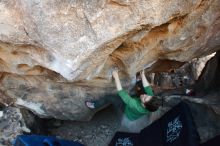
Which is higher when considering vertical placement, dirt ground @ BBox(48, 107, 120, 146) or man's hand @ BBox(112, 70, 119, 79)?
man's hand @ BBox(112, 70, 119, 79)

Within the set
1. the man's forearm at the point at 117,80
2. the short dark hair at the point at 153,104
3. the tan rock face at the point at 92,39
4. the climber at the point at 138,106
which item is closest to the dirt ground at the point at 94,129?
the climber at the point at 138,106

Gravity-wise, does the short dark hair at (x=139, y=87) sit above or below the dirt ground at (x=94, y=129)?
above

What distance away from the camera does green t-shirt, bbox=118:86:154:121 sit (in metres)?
4.20

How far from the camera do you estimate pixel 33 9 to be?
10.9ft

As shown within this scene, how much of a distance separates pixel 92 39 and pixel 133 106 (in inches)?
42.8

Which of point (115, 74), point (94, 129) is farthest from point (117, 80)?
point (94, 129)

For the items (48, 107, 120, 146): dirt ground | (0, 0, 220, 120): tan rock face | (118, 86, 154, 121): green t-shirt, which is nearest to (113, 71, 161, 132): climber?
(118, 86, 154, 121): green t-shirt

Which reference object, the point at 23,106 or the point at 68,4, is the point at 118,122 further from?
the point at 68,4

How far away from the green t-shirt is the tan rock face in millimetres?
207

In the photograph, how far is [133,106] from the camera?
4.22 meters

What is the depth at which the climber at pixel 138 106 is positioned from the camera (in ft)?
13.8

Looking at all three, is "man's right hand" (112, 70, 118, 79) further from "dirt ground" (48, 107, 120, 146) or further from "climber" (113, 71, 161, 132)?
"dirt ground" (48, 107, 120, 146)

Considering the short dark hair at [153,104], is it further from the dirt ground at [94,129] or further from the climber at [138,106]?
the dirt ground at [94,129]

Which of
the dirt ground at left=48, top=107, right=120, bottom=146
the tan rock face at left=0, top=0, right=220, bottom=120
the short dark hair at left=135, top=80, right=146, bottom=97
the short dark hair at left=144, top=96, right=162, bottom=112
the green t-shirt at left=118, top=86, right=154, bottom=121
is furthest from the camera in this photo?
the dirt ground at left=48, top=107, right=120, bottom=146
